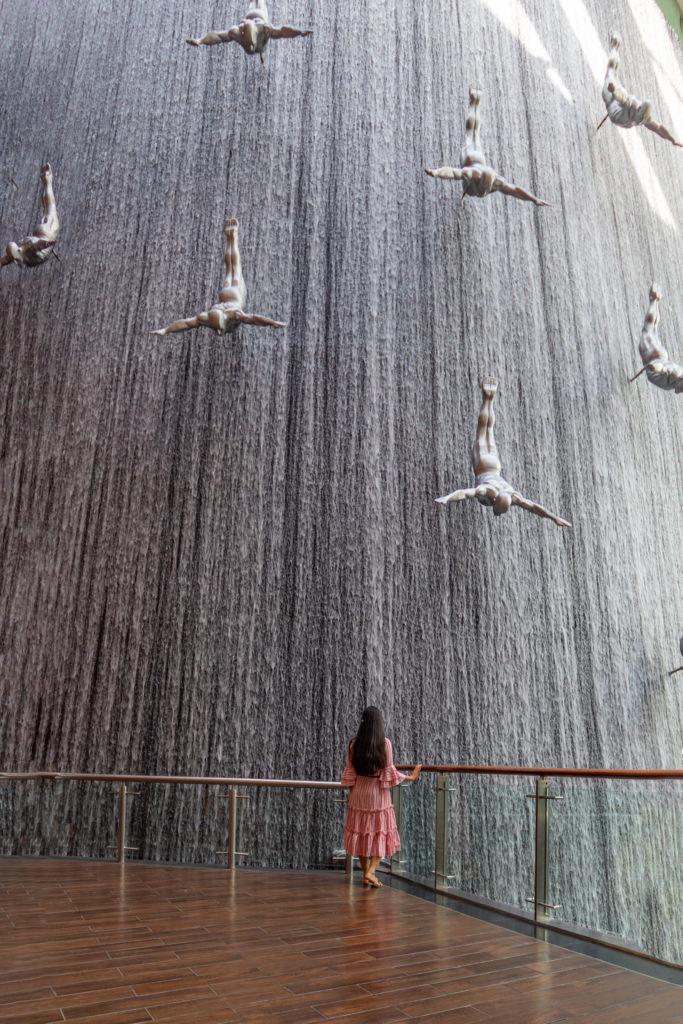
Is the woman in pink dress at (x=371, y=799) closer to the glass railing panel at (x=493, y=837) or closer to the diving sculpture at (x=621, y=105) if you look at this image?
the glass railing panel at (x=493, y=837)

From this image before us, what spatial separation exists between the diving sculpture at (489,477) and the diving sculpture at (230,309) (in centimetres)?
238

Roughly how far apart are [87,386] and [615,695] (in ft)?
22.3

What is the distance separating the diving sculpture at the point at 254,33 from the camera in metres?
10.2

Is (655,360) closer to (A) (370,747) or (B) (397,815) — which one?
(B) (397,815)

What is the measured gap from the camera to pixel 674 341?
13.3 metres

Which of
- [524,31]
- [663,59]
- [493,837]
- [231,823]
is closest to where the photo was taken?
[493,837]

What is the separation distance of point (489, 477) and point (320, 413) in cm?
192

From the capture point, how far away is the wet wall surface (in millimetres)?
8812

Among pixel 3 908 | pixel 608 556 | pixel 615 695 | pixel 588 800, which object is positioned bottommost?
pixel 3 908

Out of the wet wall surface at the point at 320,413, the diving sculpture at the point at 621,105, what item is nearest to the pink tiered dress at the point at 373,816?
the wet wall surface at the point at 320,413

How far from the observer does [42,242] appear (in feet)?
33.6

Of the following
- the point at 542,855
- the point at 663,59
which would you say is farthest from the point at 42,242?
the point at 663,59

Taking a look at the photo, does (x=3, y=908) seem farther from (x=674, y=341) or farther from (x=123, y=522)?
(x=674, y=341)

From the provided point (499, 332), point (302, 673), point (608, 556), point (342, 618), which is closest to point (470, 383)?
point (499, 332)
